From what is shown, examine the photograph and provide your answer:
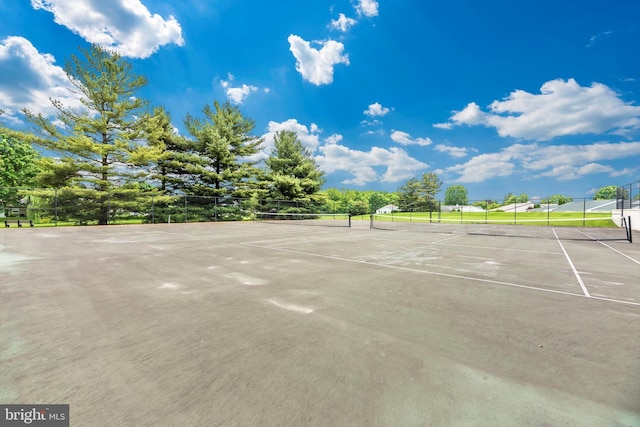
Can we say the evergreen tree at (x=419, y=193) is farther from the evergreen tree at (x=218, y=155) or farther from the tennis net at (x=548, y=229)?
the evergreen tree at (x=218, y=155)

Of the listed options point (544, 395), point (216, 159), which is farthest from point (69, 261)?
point (216, 159)

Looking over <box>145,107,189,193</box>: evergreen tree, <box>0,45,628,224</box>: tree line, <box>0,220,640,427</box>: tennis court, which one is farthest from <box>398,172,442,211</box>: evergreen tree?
<box>0,220,640,427</box>: tennis court

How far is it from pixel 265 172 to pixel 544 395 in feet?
97.5

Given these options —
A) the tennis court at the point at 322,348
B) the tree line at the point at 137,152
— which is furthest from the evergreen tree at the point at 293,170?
the tennis court at the point at 322,348

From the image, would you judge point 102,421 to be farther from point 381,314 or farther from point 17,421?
point 381,314

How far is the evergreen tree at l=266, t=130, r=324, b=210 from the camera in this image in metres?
31.4

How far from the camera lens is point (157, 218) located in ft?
73.5

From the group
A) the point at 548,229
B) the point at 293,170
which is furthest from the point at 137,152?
the point at 548,229

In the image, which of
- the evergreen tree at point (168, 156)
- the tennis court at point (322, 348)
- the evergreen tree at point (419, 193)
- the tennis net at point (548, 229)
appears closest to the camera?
the tennis court at point (322, 348)

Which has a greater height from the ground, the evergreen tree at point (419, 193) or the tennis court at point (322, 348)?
the evergreen tree at point (419, 193)

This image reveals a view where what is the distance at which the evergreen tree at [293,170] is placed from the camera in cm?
3139

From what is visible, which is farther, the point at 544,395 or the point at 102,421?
the point at 544,395

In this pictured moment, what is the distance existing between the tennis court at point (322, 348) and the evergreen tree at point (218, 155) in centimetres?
2111

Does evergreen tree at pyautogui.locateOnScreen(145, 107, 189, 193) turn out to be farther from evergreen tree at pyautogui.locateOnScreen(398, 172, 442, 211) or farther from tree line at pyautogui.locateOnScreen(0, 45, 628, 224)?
evergreen tree at pyautogui.locateOnScreen(398, 172, 442, 211)
